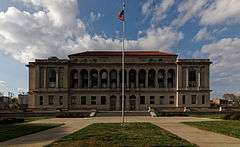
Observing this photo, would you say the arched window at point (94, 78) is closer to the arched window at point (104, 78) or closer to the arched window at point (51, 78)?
the arched window at point (104, 78)

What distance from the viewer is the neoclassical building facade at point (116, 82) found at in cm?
10812

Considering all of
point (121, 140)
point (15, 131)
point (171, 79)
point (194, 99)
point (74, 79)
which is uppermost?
point (171, 79)

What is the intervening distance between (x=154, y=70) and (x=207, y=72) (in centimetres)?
1524

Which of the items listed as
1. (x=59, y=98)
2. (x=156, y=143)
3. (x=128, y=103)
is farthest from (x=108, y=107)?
(x=156, y=143)

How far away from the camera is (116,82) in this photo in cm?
11200

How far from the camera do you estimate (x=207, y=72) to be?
109375 millimetres

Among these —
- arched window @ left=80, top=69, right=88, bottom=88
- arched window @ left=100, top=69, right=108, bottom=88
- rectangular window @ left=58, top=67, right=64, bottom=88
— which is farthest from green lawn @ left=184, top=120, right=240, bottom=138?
arched window @ left=80, top=69, right=88, bottom=88

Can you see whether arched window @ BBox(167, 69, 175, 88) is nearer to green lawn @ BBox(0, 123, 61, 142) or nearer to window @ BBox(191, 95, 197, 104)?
window @ BBox(191, 95, 197, 104)

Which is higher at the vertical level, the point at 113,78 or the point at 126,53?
the point at 126,53

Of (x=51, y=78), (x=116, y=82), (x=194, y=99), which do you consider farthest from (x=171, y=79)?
(x=51, y=78)

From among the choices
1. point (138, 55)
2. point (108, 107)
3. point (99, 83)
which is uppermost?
point (138, 55)

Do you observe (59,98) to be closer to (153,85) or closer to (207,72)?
(153,85)

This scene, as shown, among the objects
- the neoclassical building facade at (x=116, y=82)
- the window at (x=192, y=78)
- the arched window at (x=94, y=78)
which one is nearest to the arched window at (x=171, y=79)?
the neoclassical building facade at (x=116, y=82)

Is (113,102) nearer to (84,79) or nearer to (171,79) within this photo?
(84,79)
